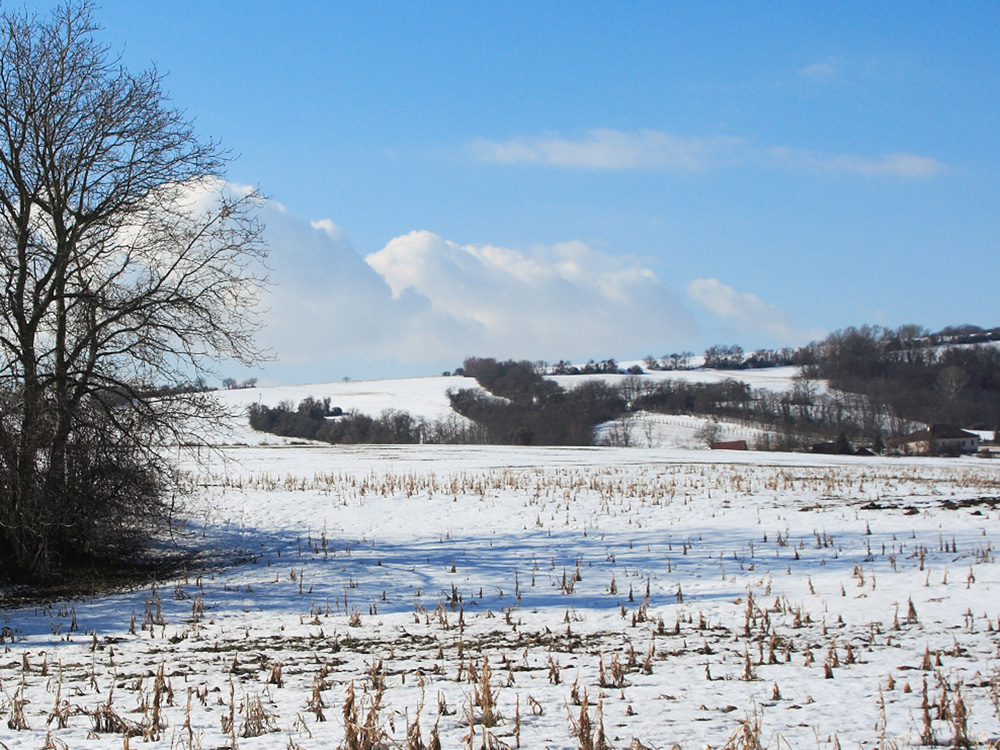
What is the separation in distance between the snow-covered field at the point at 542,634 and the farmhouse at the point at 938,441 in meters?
74.9

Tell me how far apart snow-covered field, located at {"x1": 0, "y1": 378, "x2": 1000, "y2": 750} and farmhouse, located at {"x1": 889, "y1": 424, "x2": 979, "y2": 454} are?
74885 mm

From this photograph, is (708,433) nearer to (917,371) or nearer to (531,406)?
(531,406)

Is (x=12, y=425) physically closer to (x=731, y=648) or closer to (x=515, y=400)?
(x=731, y=648)

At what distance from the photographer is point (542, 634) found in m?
7.94

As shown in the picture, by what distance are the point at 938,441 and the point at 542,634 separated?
309 feet

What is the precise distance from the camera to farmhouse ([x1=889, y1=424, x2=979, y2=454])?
275 ft

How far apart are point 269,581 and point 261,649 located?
5.07 meters

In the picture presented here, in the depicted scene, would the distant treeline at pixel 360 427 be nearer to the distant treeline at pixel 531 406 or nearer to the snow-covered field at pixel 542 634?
the distant treeline at pixel 531 406

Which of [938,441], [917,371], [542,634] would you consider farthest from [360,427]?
[917,371]

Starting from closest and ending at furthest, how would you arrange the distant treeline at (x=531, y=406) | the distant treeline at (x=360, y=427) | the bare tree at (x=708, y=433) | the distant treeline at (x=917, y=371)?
the distant treeline at (x=360, y=427)
the bare tree at (x=708, y=433)
the distant treeline at (x=531, y=406)
the distant treeline at (x=917, y=371)

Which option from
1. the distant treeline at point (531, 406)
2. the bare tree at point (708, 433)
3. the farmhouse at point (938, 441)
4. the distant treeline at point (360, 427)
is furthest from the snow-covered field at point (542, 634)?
the bare tree at point (708, 433)

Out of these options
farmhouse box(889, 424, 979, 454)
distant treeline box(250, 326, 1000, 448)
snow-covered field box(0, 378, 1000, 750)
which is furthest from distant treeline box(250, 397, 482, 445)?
snow-covered field box(0, 378, 1000, 750)

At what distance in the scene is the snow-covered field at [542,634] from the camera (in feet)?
15.0

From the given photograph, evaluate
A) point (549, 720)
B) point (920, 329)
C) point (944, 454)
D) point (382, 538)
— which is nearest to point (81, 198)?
point (382, 538)
